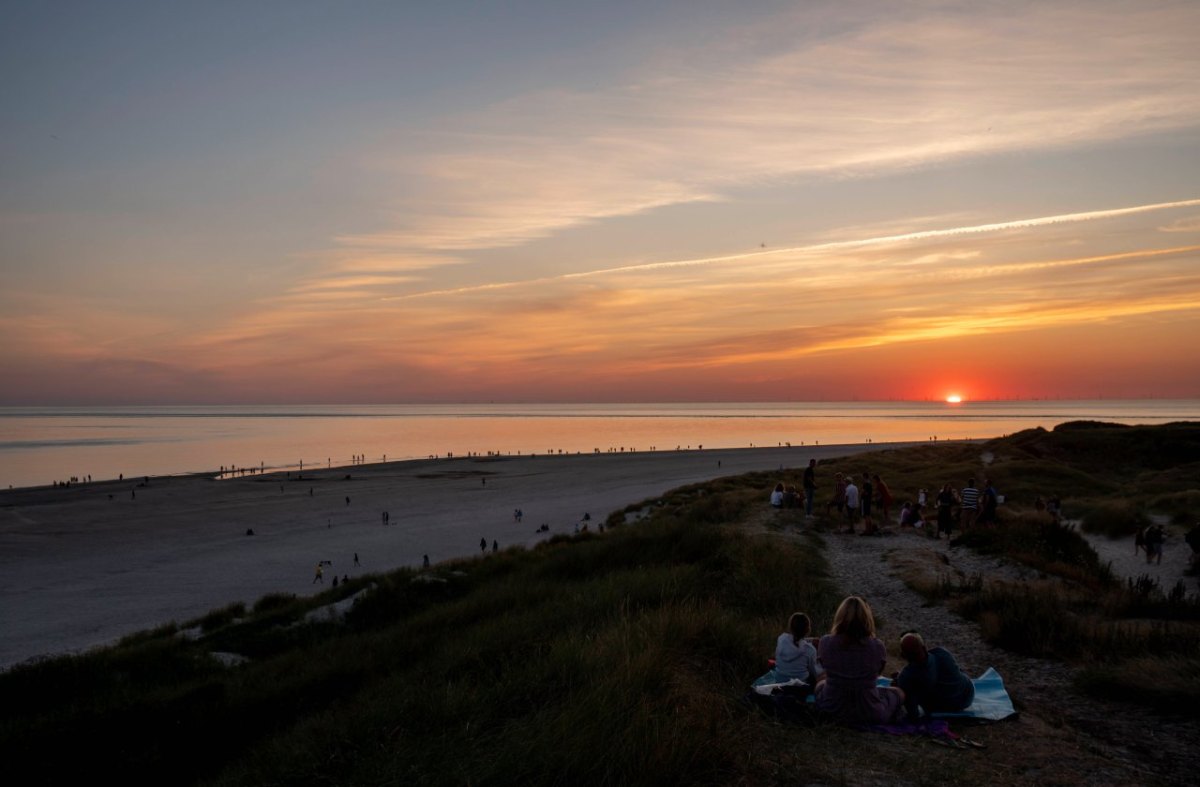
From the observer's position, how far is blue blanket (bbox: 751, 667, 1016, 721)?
6.82 metres

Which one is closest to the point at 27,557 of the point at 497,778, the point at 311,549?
the point at 311,549

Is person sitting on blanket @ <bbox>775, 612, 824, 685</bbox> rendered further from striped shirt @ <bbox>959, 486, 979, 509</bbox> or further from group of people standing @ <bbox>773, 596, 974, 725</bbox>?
striped shirt @ <bbox>959, 486, 979, 509</bbox>

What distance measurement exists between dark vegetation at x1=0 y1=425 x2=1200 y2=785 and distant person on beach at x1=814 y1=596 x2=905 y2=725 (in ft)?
1.31

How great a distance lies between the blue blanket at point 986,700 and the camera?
22.4 feet

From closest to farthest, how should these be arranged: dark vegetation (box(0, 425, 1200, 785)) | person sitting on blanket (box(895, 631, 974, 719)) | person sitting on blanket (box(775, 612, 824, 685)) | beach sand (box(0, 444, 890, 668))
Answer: dark vegetation (box(0, 425, 1200, 785)) < person sitting on blanket (box(895, 631, 974, 719)) < person sitting on blanket (box(775, 612, 824, 685)) < beach sand (box(0, 444, 890, 668))

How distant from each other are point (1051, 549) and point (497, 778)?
1633 centimetres

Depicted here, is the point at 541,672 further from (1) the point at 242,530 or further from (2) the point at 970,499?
(1) the point at 242,530

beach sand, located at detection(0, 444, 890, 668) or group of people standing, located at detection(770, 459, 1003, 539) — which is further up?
group of people standing, located at detection(770, 459, 1003, 539)

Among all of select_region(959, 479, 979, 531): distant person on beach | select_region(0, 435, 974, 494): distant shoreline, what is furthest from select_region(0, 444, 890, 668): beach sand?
select_region(959, 479, 979, 531): distant person on beach

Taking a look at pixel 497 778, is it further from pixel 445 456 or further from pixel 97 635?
pixel 445 456

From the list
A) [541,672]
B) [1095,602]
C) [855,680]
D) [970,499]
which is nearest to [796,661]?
[855,680]

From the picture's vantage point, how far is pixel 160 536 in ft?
135

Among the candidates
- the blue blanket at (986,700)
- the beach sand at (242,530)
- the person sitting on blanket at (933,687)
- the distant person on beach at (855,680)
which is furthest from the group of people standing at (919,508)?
the beach sand at (242,530)

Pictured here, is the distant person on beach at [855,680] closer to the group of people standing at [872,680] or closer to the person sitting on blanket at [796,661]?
the group of people standing at [872,680]
